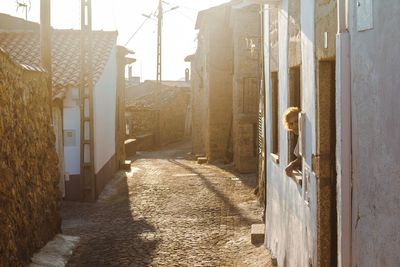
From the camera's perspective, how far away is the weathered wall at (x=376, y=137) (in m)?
2.80

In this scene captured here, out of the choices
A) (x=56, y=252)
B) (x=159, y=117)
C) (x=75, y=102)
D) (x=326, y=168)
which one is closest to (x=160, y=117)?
(x=159, y=117)

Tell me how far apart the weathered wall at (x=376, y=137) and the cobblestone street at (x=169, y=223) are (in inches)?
187

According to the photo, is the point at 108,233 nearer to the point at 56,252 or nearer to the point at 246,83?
the point at 56,252

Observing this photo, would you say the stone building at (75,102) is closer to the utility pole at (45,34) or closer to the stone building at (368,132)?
the utility pole at (45,34)

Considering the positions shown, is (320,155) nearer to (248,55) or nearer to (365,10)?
(365,10)

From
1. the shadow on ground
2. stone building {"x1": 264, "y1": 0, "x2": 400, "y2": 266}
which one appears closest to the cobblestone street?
the shadow on ground

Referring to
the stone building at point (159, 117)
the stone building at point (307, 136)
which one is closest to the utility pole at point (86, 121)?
the stone building at point (307, 136)

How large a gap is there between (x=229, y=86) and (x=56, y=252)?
51.8 feet

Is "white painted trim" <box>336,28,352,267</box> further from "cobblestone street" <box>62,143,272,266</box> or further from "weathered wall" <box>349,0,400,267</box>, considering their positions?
"cobblestone street" <box>62,143,272,266</box>

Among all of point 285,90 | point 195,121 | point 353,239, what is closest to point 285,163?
point 285,90

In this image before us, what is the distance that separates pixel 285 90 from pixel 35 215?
3.98 m

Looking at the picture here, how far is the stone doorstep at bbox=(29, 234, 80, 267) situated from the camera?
7812 mm

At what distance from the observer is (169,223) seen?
36.8 ft

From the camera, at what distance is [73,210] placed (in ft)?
42.5
